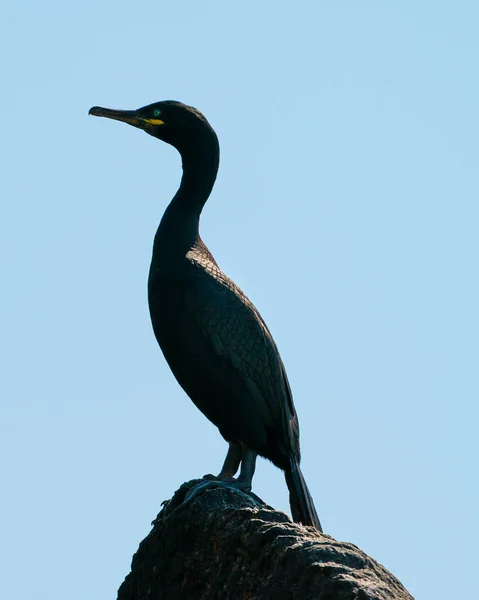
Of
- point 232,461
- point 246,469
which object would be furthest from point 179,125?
point 246,469

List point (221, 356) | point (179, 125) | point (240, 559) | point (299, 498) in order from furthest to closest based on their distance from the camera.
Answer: point (179, 125), point (221, 356), point (299, 498), point (240, 559)

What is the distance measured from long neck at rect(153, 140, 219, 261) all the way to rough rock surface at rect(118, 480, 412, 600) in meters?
1.87

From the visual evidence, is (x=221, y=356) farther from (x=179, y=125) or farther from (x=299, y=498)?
(x=179, y=125)

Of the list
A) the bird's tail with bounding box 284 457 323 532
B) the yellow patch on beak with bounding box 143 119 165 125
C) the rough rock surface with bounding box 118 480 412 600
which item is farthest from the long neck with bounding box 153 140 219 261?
the rough rock surface with bounding box 118 480 412 600

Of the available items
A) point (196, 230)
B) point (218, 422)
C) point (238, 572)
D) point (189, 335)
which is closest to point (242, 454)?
point (218, 422)

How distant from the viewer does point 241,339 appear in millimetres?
8836

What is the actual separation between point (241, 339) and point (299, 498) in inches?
44.4

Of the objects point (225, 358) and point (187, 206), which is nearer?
point (225, 358)

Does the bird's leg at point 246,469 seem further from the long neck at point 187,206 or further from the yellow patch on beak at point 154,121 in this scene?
the yellow patch on beak at point 154,121

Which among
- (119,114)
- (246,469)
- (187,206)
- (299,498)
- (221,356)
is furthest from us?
(119,114)

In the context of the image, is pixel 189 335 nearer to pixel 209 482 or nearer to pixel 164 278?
pixel 164 278

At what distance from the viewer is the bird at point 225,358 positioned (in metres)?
8.70

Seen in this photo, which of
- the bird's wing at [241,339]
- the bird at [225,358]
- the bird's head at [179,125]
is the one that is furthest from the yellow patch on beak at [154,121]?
the bird's wing at [241,339]

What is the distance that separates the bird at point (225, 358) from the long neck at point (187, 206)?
11 millimetres
